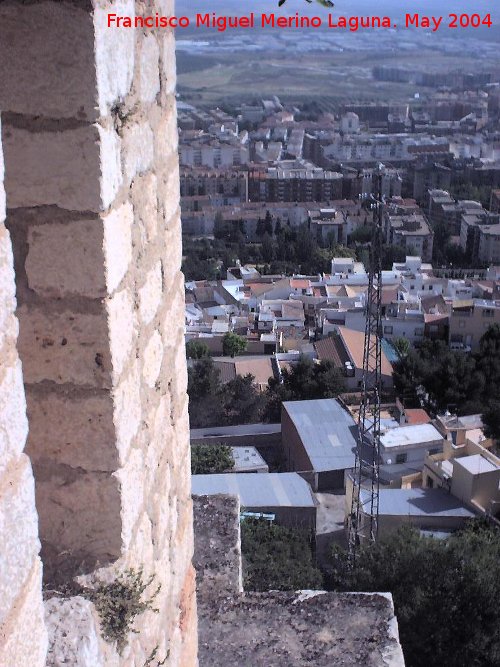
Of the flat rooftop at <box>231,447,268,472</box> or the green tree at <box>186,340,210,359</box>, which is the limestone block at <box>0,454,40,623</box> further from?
the green tree at <box>186,340,210,359</box>

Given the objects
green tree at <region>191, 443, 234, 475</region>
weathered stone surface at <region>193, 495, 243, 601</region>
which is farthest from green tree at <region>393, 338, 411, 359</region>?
weathered stone surface at <region>193, 495, 243, 601</region>

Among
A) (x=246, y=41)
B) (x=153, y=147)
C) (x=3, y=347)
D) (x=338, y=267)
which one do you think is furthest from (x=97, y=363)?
(x=246, y=41)

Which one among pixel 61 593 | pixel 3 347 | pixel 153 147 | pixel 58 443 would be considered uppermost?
pixel 153 147

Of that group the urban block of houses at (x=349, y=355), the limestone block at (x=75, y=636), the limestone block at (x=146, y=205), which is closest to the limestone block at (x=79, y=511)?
the limestone block at (x=75, y=636)

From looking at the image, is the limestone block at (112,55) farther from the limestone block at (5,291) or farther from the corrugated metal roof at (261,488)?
the corrugated metal roof at (261,488)

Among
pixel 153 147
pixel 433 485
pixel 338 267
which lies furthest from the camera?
pixel 338 267

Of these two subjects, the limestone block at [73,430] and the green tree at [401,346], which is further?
the green tree at [401,346]

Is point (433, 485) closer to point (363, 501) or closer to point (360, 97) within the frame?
point (363, 501)
